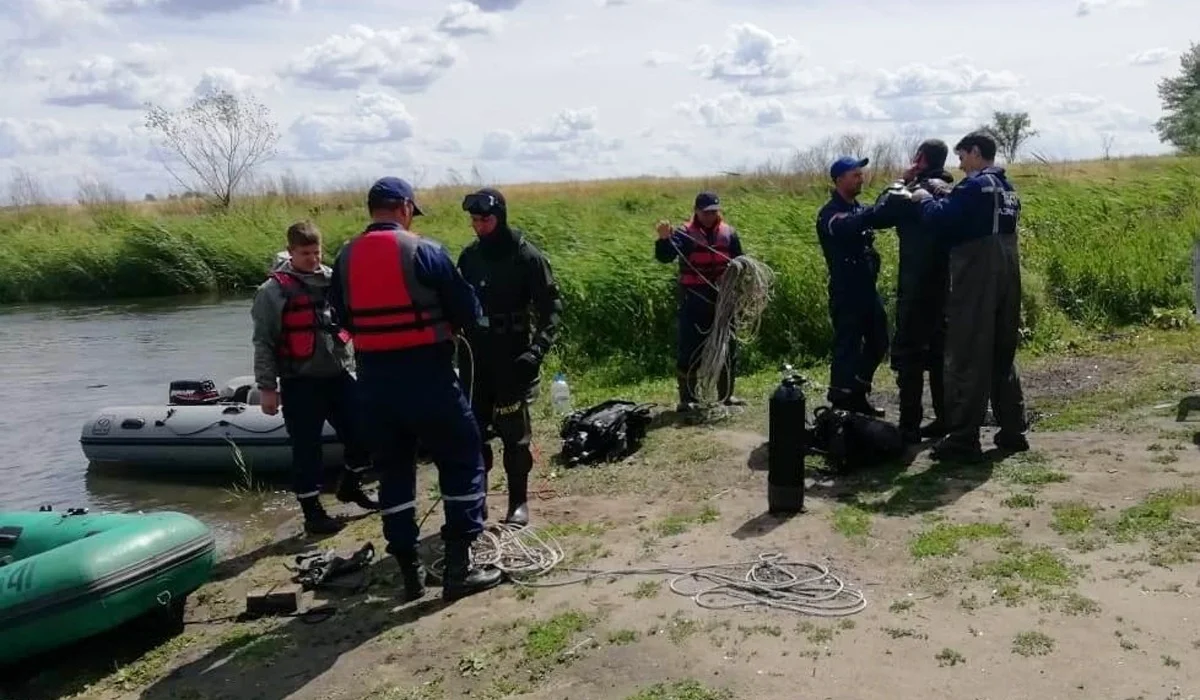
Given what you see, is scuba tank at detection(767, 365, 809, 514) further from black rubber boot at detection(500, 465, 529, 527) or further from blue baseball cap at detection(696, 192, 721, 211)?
blue baseball cap at detection(696, 192, 721, 211)

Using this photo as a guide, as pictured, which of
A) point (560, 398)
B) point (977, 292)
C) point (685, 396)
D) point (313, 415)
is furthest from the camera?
point (560, 398)

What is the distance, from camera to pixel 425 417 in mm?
4406

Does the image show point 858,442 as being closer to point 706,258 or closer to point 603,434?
point 603,434

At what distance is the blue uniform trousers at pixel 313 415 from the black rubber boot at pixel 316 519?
0.04m

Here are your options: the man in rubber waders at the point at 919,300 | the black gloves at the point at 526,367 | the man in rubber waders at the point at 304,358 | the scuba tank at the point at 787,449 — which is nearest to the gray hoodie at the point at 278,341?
the man in rubber waders at the point at 304,358

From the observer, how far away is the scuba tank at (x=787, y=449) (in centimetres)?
512

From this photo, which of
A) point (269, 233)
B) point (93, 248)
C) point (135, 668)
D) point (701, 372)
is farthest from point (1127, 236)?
point (93, 248)

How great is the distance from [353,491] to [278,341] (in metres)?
1.10

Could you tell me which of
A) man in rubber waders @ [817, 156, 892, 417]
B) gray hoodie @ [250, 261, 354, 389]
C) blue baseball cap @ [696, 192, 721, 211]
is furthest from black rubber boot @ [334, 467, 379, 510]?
blue baseball cap @ [696, 192, 721, 211]

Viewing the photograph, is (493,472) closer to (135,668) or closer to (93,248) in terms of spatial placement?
(135,668)

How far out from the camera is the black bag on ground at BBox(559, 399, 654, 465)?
22.1 feet

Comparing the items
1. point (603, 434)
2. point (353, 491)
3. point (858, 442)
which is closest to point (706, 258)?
point (603, 434)

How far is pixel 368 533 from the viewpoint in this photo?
5855mm

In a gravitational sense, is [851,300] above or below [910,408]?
above
